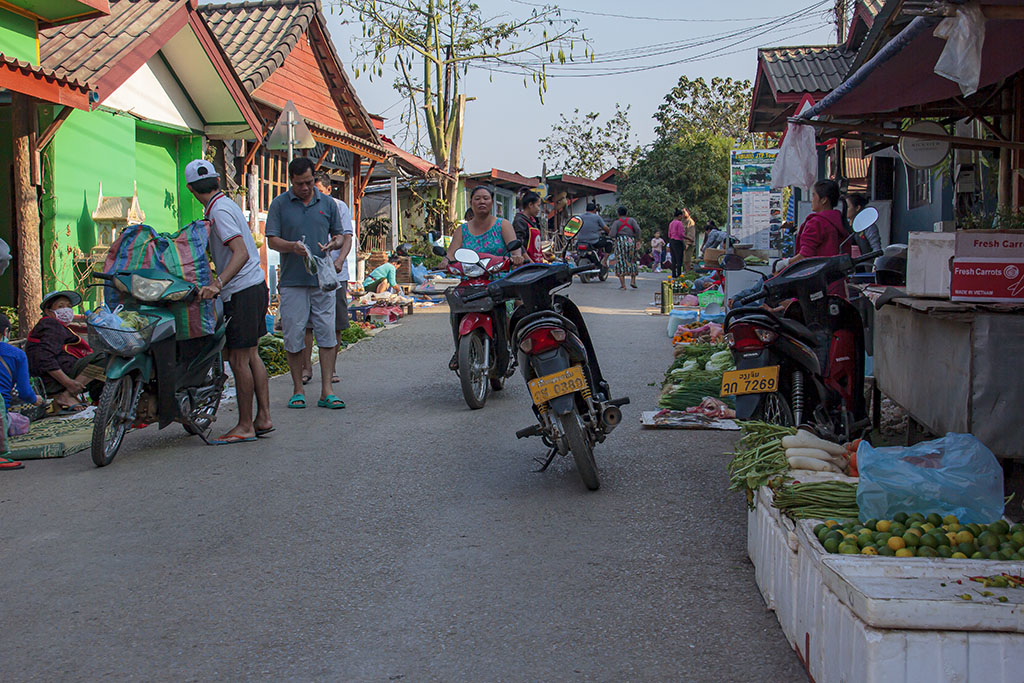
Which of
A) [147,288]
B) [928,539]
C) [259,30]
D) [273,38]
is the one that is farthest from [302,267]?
[259,30]

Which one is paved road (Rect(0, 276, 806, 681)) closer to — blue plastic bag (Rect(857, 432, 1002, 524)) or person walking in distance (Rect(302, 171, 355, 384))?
blue plastic bag (Rect(857, 432, 1002, 524))

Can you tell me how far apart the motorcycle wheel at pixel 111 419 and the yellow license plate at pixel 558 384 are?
9.22 feet

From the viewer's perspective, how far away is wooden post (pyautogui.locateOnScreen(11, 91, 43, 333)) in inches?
391

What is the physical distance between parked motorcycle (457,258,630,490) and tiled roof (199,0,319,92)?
39.3 ft

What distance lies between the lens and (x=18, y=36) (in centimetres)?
1056

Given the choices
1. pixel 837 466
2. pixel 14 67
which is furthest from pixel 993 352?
pixel 14 67

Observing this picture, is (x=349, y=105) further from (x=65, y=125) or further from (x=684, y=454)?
(x=684, y=454)

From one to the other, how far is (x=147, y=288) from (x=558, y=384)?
9.79 feet

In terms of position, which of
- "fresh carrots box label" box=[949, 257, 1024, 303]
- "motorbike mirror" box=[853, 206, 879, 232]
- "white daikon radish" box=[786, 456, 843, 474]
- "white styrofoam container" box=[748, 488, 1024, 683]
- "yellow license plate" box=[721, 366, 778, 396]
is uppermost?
"motorbike mirror" box=[853, 206, 879, 232]

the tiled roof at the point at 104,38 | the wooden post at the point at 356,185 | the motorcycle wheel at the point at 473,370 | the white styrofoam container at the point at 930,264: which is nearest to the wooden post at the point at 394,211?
the wooden post at the point at 356,185

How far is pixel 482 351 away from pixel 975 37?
4937 mm

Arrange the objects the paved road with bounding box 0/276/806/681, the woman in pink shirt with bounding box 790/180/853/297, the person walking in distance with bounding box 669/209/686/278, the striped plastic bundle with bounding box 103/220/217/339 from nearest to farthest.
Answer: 1. the paved road with bounding box 0/276/806/681
2. the striped plastic bundle with bounding box 103/220/217/339
3. the woman in pink shirt with bounding box 790/180/853/297
4. the person walking in distance with bounding box 669/209/686/278

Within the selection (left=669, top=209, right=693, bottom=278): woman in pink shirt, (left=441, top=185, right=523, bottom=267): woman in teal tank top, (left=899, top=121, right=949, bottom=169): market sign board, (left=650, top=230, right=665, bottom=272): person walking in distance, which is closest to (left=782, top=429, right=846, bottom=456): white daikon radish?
(left=441, top=185, right=523, bottom=267): woman in teal tank top

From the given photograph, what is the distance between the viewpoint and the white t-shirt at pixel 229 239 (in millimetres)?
6949
